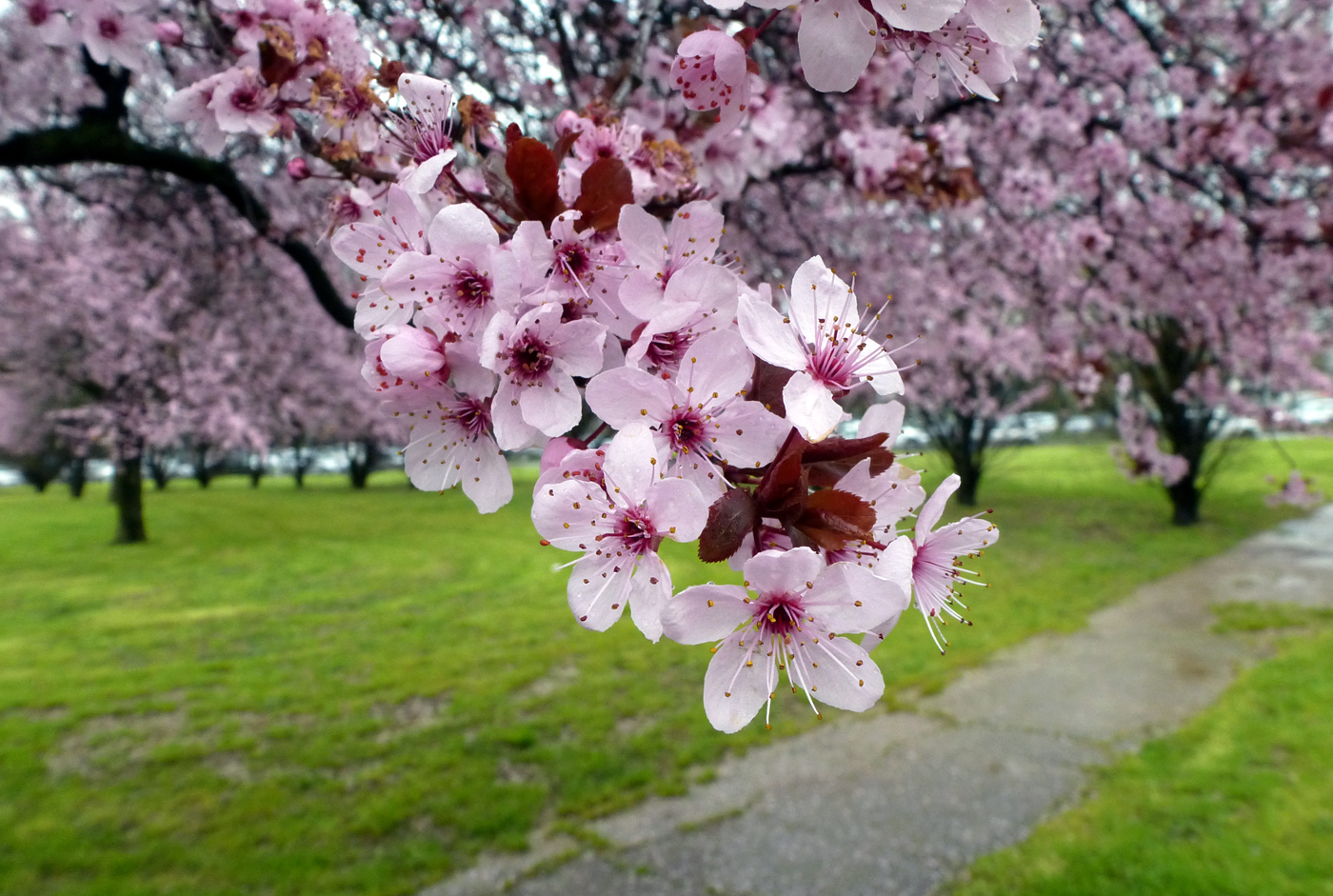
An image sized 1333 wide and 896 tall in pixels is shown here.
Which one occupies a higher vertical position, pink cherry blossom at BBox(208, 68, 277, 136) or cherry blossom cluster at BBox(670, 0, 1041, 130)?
pink cherry blossom at BBox(208, 68, 277, 136)

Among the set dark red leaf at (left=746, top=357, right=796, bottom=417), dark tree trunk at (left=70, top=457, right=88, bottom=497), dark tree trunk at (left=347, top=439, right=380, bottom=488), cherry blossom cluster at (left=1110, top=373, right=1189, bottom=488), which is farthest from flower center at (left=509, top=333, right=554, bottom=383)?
dark tree trunk at (left=70, top=457, right=88, bottom=497)

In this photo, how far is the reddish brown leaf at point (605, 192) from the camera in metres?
0.96

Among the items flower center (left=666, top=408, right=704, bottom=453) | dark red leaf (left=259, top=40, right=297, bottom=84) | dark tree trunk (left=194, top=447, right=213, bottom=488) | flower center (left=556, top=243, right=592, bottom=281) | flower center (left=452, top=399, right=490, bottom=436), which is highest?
dark red leaf (left=259, top=40, right=297, bottom=84)

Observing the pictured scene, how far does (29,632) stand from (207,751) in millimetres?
4431

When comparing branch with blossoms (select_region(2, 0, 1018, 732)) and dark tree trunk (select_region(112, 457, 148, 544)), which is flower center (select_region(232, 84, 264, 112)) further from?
dark tree trunk (select_region(112, 457, 148, 544))

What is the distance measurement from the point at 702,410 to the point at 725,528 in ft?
0.49

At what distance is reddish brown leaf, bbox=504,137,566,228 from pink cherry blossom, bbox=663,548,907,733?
0.49 metres

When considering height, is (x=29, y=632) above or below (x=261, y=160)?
below

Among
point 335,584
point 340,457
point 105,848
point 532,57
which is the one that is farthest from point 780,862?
point 340,457

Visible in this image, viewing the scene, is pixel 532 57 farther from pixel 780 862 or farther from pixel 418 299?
pixel 780 862

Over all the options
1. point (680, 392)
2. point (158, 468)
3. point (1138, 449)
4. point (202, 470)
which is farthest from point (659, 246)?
point (202, 470)

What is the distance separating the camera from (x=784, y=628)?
88 cm

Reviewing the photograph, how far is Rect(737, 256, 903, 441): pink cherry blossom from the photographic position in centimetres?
80

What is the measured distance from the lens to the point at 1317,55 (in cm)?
452
